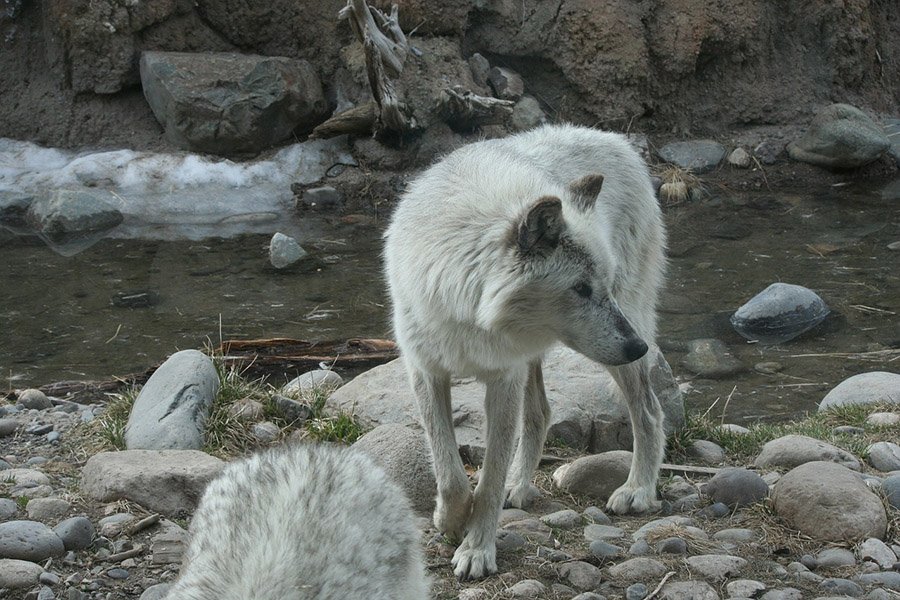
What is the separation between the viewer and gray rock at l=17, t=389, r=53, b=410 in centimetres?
709

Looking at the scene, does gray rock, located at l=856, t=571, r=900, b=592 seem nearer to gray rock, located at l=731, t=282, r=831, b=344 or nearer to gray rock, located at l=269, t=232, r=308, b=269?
gray rock, located at l=731, t=282, r=831, b=344

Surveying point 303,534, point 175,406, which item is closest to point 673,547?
point 303,534

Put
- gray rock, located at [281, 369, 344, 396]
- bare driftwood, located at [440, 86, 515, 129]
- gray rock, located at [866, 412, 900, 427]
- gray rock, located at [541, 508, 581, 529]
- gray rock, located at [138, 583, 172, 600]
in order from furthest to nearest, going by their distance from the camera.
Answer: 1. bare driftwood, located at [440, 86, 515, 129]
2. gray rock, located at [281, 369, 344, 396]
3. gray rock, located at [866, 412, 900, 427]
4. gray rock, located at [541, 508, 581, 529]
5. gray rock, located at [138, 583, 172, 600]

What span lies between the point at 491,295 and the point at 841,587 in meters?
1.91

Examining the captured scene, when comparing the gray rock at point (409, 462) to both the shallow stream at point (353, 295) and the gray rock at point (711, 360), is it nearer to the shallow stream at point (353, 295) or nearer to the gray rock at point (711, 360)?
the shallow stream at point (353, 295)

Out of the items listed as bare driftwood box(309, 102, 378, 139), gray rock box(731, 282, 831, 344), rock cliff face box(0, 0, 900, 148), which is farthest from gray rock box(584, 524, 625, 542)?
rock cliff face box(0, 0, 900, 148)

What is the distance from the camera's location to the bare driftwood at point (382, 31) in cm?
1211

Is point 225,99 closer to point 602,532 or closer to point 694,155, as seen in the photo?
point 694,155

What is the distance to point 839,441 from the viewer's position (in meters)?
6.26

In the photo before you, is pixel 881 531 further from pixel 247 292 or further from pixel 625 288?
pixel 247 292

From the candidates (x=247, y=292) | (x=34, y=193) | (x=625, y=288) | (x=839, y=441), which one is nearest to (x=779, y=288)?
(x=839, y=441)

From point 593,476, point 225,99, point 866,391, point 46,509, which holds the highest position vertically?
point 225,99

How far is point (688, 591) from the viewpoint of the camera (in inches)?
177

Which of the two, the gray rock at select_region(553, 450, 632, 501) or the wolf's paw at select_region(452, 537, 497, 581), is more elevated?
the wolf's paw at select_region(452, 537, 497, 581)
